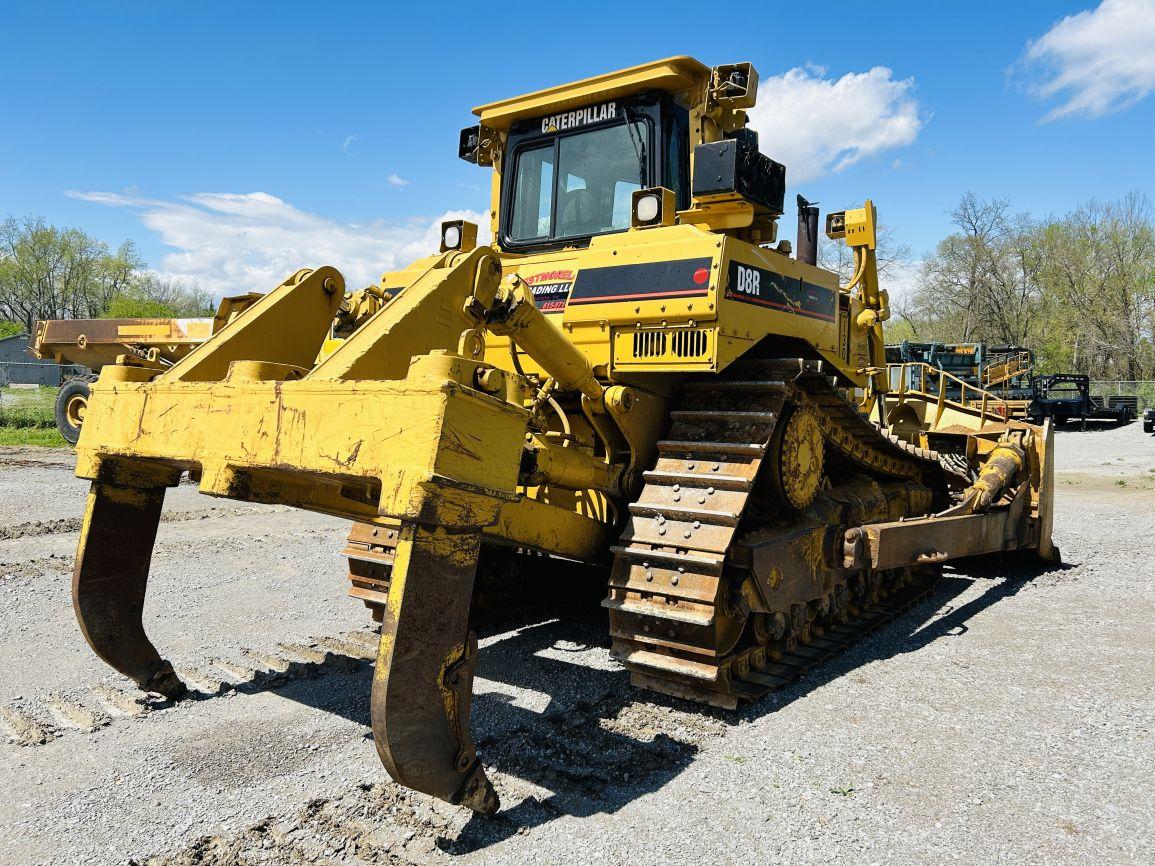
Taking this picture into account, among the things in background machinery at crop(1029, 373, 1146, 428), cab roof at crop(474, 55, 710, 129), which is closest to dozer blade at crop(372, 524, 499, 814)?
cab roof at crop(474, 55, 710, 129)

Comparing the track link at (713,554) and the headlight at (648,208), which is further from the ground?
A: the headlight at (648,208)

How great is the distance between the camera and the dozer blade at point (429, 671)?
8.76ft

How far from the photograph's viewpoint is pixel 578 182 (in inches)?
224

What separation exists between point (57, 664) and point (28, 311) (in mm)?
65504

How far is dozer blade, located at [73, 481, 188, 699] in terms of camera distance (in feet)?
12.9

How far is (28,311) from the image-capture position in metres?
59.2

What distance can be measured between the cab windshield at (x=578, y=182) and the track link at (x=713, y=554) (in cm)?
148

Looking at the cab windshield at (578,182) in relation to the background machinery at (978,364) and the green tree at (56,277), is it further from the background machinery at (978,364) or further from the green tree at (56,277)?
the green tree at (56,277)

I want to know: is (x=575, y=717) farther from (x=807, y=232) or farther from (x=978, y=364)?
(x=978, y=364)

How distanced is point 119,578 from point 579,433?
94.2 inches

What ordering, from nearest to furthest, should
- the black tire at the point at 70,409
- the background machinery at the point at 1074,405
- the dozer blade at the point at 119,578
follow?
the dozer blade at the point at 119,578 < the black tire at the point at 70,409 < the background machinery at the point at 1074,405

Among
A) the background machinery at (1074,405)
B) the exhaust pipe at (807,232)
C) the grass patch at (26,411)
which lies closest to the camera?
the exhaust pipe at (807,232)

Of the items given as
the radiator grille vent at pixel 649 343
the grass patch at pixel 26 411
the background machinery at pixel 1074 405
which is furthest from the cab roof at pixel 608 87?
the background machinery at pixel 1074 405

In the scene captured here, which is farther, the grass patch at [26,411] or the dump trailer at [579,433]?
the grass patch at [26,411]
